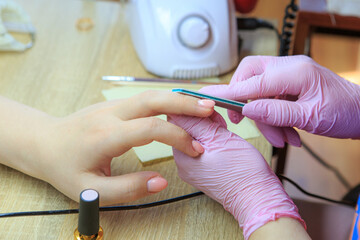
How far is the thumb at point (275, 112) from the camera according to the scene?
67cm

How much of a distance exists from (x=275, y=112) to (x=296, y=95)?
0.11 meters

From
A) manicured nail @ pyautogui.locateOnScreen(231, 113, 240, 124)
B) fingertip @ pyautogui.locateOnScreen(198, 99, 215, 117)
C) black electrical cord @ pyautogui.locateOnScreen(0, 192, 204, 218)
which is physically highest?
fingertip @ pyautogui.locateOnScreen(198, 99, 215, 117)

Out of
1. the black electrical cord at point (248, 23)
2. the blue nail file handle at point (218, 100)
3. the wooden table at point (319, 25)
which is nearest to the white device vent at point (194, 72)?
the black electrical cord at point (248, 23)

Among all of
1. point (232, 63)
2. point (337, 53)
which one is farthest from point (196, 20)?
point (337, 53)

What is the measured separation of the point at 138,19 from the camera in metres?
0.99

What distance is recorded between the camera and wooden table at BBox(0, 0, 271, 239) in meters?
0.62

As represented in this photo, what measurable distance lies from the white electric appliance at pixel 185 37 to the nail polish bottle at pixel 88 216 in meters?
0.47

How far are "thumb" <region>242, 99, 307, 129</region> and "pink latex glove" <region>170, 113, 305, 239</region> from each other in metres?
0.05

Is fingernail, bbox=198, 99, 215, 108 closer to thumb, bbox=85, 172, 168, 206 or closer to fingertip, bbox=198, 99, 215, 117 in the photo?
fingertip, bbox=198, 99, 215, 117

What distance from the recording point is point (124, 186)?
0.61m

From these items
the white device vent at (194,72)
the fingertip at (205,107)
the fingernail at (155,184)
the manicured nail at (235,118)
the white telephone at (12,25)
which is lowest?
the fingernail at (155,184)

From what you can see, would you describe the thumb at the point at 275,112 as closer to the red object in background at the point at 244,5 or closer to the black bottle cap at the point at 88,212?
the black bottle cap at the point at 88,212

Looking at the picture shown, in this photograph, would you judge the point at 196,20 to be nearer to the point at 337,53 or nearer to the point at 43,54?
the point at 43,54

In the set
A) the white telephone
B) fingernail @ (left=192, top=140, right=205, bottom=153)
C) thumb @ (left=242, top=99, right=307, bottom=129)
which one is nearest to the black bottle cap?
fingernail @ (left=192, top=140, right=205, bottom=153)
